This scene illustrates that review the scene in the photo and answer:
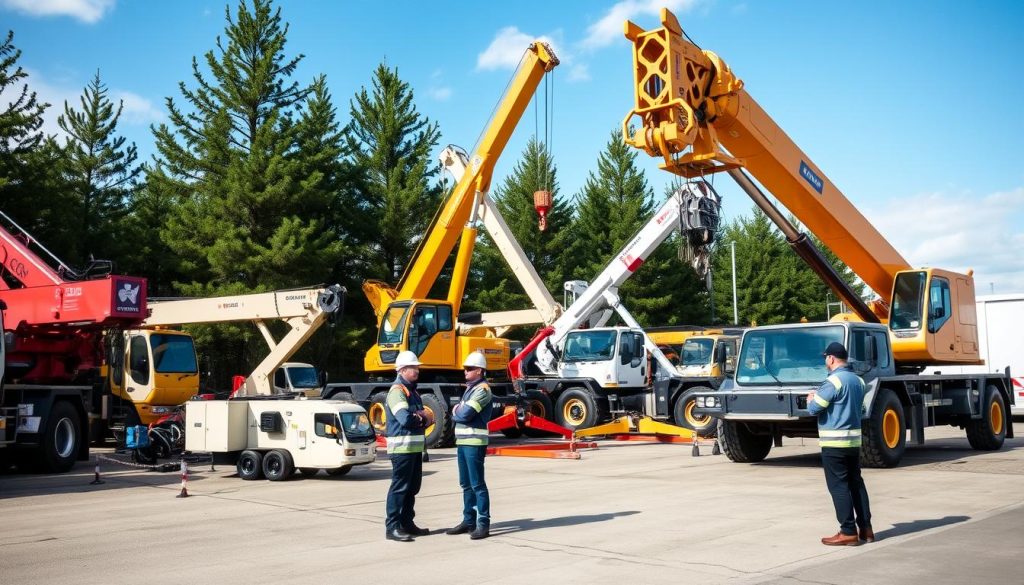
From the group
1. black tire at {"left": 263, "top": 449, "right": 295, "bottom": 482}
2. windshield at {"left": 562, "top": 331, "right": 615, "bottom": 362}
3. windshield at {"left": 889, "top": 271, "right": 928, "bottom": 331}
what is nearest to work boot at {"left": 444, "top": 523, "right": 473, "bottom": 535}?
black tire at {"left": 263, "top": 449, "right": 295, "bottom": 482}

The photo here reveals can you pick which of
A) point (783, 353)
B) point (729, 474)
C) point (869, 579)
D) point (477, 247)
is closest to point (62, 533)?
point (869, 579)

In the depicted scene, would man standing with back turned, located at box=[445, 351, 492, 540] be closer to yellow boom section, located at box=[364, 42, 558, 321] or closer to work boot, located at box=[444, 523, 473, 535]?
work boot, located at box=[444, 523, 473, 535]

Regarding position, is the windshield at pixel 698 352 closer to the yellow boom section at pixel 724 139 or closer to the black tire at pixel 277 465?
the yellow boom section at pixel 724 139

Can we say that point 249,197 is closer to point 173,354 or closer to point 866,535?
point 173,354

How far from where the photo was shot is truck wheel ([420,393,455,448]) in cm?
1984

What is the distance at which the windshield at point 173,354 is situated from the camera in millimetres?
22141

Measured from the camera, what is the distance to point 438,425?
786 inches

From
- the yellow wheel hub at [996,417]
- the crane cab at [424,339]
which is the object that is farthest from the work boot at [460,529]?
the yellow wheel hub at [996,417]

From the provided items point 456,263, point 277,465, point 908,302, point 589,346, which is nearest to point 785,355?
point 908,302

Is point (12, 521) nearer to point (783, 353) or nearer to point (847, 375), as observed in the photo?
point (847, 375)

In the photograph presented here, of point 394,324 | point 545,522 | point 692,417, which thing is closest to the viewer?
point 545,522

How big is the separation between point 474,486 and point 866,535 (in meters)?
3.63

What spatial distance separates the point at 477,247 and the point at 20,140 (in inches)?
878

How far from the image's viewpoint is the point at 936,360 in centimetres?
1734
